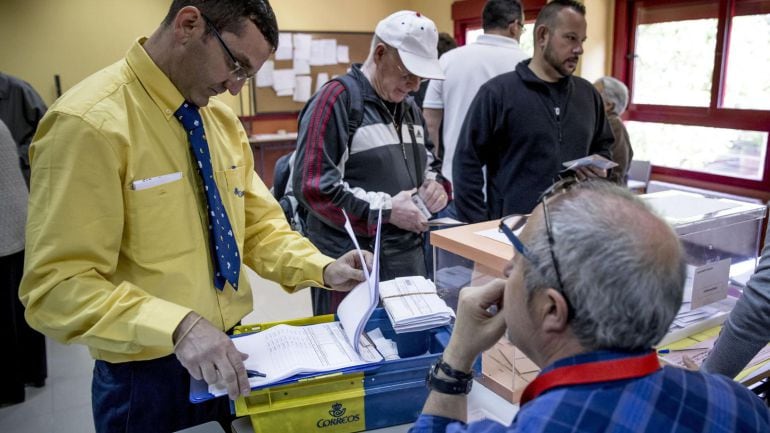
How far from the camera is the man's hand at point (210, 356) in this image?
3.37ft

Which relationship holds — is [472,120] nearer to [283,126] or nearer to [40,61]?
[283,126]

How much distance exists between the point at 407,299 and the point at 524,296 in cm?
45

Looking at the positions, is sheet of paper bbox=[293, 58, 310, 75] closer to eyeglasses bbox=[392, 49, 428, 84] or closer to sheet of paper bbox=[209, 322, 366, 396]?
eyeglasses bbox=[392, 49, 428, 84]

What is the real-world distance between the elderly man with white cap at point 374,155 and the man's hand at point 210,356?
0.93 metres

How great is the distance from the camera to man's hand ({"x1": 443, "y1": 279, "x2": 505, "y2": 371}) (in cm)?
98

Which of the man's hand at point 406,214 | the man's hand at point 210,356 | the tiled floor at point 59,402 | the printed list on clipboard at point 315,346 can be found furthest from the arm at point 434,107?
the man's hand at point 210,356

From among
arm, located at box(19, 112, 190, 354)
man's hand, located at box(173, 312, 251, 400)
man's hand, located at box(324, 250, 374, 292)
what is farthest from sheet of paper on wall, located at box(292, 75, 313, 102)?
man's hand, located at box(173, 312, 251, 400)

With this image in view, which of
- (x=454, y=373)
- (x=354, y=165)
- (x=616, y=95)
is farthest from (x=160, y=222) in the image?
(x=616, y=95)

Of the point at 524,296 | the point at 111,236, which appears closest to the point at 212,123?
the point at 111,236

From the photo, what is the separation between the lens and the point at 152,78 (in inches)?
48.8

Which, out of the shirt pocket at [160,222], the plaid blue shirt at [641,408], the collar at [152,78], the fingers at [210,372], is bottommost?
the fingers at [210,372]

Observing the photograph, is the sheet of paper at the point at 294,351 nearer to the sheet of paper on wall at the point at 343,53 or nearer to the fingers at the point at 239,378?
the fingers at the point at 239,378

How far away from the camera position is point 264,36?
1283mm

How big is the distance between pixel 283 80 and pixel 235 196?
5518 mm
